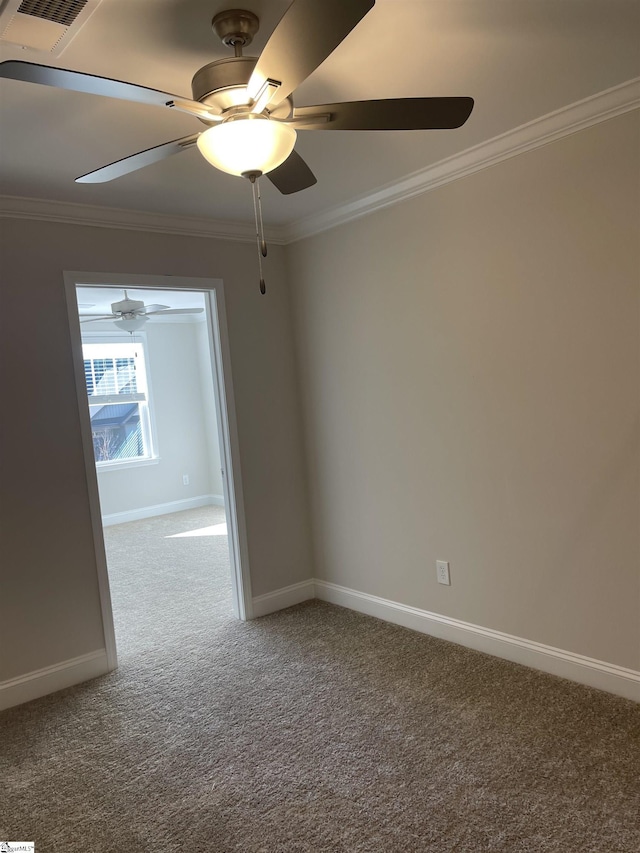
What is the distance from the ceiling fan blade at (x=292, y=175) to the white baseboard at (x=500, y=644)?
2243 millimetres

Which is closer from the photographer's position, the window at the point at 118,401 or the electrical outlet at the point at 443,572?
the electrical outlet at the point at 443,572

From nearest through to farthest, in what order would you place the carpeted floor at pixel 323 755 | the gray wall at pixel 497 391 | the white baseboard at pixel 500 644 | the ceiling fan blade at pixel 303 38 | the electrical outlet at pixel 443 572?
the ceiling fan blade at pixel 303 38 → the carpeted floor at pixel 323 755 → the gray wall at pixel 497 391 → the white baseboard at pixel 500 644 → the electrical outlet at pixel 443 572

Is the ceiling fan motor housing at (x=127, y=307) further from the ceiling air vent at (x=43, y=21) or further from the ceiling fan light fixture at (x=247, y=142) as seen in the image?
the ceiling fan light fixture at (x=247, y=142)

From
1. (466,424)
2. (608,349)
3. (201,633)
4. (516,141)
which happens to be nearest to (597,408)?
(608,349)

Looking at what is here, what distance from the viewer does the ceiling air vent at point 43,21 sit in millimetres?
1512

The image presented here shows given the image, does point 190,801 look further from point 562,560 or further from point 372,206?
point 372,206

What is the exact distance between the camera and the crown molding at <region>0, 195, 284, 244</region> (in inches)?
118

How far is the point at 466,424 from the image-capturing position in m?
3.05

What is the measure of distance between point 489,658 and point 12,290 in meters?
2.91

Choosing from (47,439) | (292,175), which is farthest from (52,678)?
(292,175)

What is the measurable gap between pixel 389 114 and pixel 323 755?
221 centimetres

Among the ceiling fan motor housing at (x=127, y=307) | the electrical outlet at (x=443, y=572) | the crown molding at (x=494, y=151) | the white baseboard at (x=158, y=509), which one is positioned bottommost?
the white baseboard at (x=158, y=509)

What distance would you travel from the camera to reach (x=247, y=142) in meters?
1.58

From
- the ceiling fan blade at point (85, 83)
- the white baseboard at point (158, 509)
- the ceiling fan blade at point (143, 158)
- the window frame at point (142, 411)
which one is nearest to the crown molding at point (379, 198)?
the ceiling fan blade at point (143, 158)
